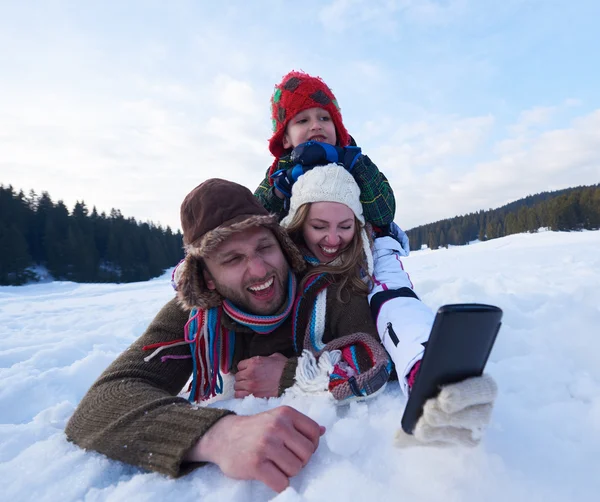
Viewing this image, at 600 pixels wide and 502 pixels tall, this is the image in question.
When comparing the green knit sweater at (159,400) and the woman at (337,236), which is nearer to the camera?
the green knit sweater at (159,400)

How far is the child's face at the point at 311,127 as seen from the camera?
3.04 m

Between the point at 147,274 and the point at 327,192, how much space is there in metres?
37.3

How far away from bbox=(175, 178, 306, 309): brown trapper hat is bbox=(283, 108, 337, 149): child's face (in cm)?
108

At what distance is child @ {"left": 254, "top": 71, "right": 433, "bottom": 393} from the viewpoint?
1701mm

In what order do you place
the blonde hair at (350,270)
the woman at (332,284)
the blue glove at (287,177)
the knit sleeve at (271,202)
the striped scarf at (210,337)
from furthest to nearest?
the knit sleeve at (271,202)
the blue glove at (287,177)
the blonde hair at (350,270)
the striped scarf at (210,337)
the woman at (332,284)

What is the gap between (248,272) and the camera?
2.08 meters

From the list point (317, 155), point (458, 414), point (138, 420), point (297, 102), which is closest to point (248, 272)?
point (138, 420)

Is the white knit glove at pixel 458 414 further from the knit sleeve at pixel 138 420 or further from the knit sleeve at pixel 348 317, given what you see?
the knit sleeve at pixel 348 317

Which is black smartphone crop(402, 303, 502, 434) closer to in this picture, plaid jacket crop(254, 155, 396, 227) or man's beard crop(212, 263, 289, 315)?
man's beard crop(212, 263, 289, 315)

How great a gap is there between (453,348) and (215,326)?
1.55 m

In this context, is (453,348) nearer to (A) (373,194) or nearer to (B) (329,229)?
(B) (329,229)

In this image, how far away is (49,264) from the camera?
1137 inches

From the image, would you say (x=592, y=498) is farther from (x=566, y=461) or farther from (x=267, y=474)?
(x=267, y=474)

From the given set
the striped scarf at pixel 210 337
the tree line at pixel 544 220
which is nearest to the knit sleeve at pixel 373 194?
the striped scarf at pixel 210 337
